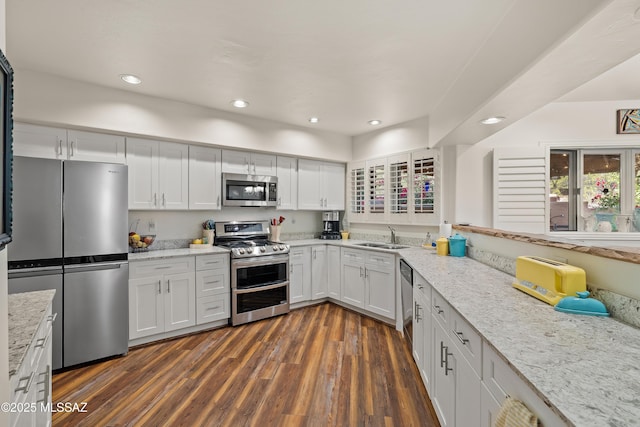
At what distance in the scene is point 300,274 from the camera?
4.23m

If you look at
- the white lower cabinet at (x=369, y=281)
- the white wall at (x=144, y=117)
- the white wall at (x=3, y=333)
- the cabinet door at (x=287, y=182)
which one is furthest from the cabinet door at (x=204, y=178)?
the white wall at (x=3, y=333)

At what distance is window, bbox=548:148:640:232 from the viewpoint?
3.41 meters

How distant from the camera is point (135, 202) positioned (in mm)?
3232

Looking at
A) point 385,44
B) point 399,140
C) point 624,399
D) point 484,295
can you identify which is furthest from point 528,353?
point 399,140

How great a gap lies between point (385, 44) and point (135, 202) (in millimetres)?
2877

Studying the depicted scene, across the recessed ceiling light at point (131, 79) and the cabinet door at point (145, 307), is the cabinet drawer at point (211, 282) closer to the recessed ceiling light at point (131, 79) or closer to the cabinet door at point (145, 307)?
the cabinet door at point (145, 307)

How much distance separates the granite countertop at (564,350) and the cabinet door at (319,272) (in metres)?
2.66

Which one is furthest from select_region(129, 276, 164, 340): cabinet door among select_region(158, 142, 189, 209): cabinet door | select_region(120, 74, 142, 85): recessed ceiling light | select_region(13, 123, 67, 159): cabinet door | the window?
the window

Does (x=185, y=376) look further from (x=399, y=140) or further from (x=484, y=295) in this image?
(x=399, y=140)

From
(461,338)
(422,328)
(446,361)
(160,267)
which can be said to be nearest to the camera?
(461,338)

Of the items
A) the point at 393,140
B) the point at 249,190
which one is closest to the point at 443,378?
the point at 249,190

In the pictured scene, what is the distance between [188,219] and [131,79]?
1.70 metres

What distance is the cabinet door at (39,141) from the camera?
2.70 meters

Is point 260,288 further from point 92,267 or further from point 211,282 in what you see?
point 92,267
